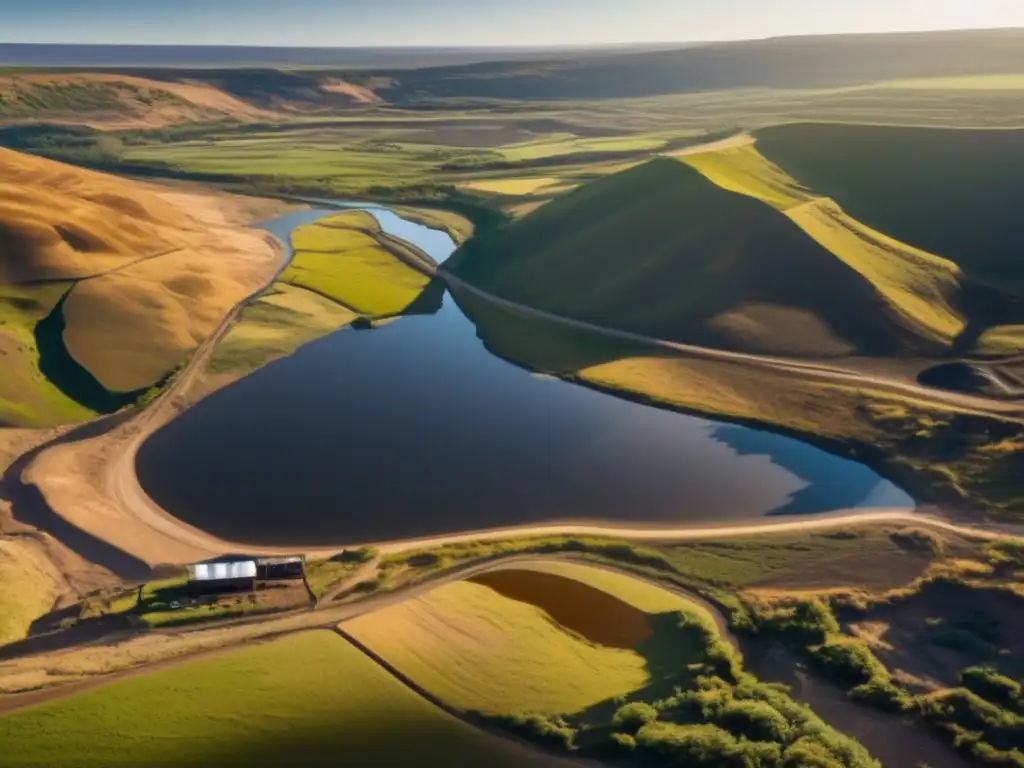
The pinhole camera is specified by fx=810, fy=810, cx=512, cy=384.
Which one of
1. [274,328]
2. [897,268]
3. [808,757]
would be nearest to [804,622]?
[808,757]

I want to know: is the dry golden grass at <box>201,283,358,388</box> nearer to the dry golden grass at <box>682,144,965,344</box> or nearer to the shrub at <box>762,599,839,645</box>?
the dry golden grass at <box>682,144,965,344</box>

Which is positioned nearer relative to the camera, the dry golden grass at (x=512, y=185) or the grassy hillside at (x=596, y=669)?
the grassy hillside at (x=596, y=669)

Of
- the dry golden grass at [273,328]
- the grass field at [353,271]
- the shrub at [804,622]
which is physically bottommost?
the shrub at [804,622]

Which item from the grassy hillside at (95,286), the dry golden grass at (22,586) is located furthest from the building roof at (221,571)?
the grassy hillside at (95,286)

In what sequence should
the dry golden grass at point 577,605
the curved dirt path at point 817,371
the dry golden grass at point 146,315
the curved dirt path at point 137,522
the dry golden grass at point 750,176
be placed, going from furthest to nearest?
the dry golden grass at point 750,176 → the dry golden grass at point 146,315 → the curved dirt path at point 817,371 → the curved dirt path at point 137,522 → the dry golden grass at point 577,605

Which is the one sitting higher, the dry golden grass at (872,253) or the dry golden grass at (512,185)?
the dry golden grass at (512,185)

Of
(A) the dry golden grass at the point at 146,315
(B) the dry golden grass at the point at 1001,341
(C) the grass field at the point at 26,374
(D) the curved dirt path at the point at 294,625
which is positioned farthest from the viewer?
(B) the dry golden grass at the point at 1001,341

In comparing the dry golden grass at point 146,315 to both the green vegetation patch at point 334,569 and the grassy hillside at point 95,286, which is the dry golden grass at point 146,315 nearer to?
the grassy hillside at point 95,286
